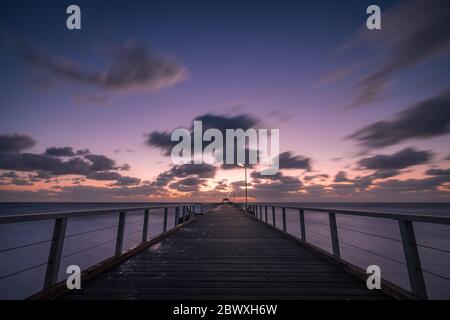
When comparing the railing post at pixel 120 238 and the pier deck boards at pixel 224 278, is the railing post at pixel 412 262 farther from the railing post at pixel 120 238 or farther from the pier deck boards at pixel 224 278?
the railing post at pixel 120 238

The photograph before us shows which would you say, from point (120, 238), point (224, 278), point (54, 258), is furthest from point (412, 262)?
point (120, 238)

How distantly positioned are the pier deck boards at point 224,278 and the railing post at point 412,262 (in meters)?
0.47

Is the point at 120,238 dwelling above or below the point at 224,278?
above

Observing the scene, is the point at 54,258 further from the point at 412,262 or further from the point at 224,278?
the point at 412,262

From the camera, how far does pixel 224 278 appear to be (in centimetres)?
379

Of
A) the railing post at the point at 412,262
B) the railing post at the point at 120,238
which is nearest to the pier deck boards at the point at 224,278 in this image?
the railing post at the point at 120,238

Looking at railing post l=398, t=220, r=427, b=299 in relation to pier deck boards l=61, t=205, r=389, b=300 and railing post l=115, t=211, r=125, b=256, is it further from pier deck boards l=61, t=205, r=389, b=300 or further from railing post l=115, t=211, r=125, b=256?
railing post l=115, t=211, r=125, b=256

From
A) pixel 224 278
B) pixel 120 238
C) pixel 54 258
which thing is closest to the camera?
pixel 54 258

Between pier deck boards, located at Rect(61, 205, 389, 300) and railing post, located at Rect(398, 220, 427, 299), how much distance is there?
1.54ft

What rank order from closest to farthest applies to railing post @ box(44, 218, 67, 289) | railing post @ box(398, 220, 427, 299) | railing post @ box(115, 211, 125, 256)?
railing post @ box(398, 220, 427, 299)
railing post @ box(44, 218, 67, 289)
railing post @ box(115, 211, 125, 256)

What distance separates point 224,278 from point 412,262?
264cm

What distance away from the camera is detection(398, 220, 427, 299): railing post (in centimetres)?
276

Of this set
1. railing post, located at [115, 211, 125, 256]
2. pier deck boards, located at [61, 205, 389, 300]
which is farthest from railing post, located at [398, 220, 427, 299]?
railing post, located at [115, 211, 125, 256]
